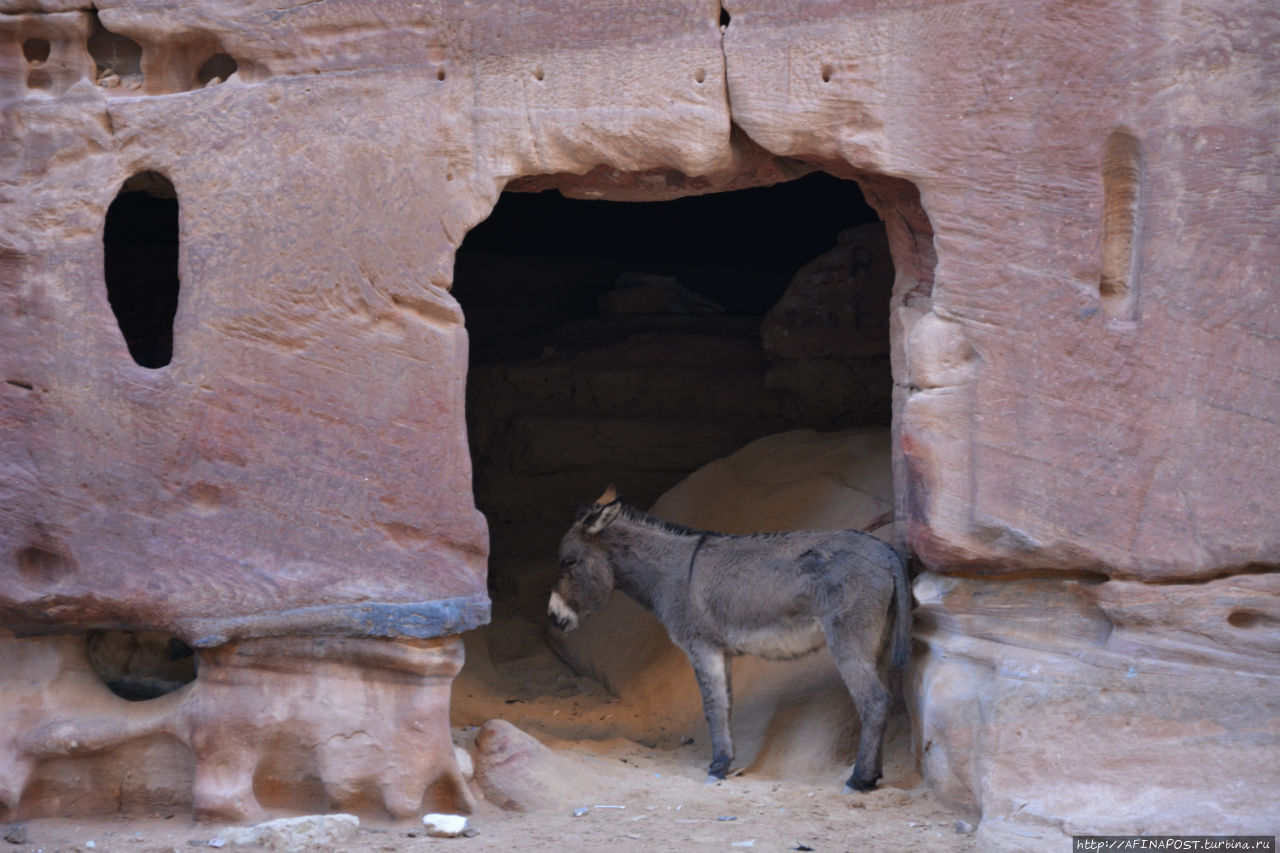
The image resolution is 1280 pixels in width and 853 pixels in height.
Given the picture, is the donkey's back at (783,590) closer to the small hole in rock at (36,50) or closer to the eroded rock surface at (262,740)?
the eroded rock surface at (262,740)

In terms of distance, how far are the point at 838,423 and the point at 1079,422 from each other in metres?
3.31

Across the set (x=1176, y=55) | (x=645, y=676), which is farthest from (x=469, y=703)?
(x=1176, y=55)

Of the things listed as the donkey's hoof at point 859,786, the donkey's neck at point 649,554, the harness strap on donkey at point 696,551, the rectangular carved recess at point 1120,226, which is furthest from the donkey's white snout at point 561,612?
the rectangular carved recess at point 1120,226

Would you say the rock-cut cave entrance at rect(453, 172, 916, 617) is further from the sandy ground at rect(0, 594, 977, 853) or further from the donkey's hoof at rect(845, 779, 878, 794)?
the donkey's hoof at rect(845, 779, 878, 794)

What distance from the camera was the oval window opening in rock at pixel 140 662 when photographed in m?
5.58

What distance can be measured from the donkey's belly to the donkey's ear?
860 mm

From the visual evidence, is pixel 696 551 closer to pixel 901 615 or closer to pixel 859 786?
pixel 901 615

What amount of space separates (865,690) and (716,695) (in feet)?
2.50

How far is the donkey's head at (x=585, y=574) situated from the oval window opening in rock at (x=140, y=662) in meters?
1.76

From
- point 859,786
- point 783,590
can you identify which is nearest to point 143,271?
point 783,590

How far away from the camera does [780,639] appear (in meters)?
5.63

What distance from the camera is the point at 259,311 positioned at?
201 inches

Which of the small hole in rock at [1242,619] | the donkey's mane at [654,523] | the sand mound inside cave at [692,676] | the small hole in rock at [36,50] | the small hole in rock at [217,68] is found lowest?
the sand mound inside cave at [692,676]

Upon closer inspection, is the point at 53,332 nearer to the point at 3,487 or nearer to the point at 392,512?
the point at 3,487
